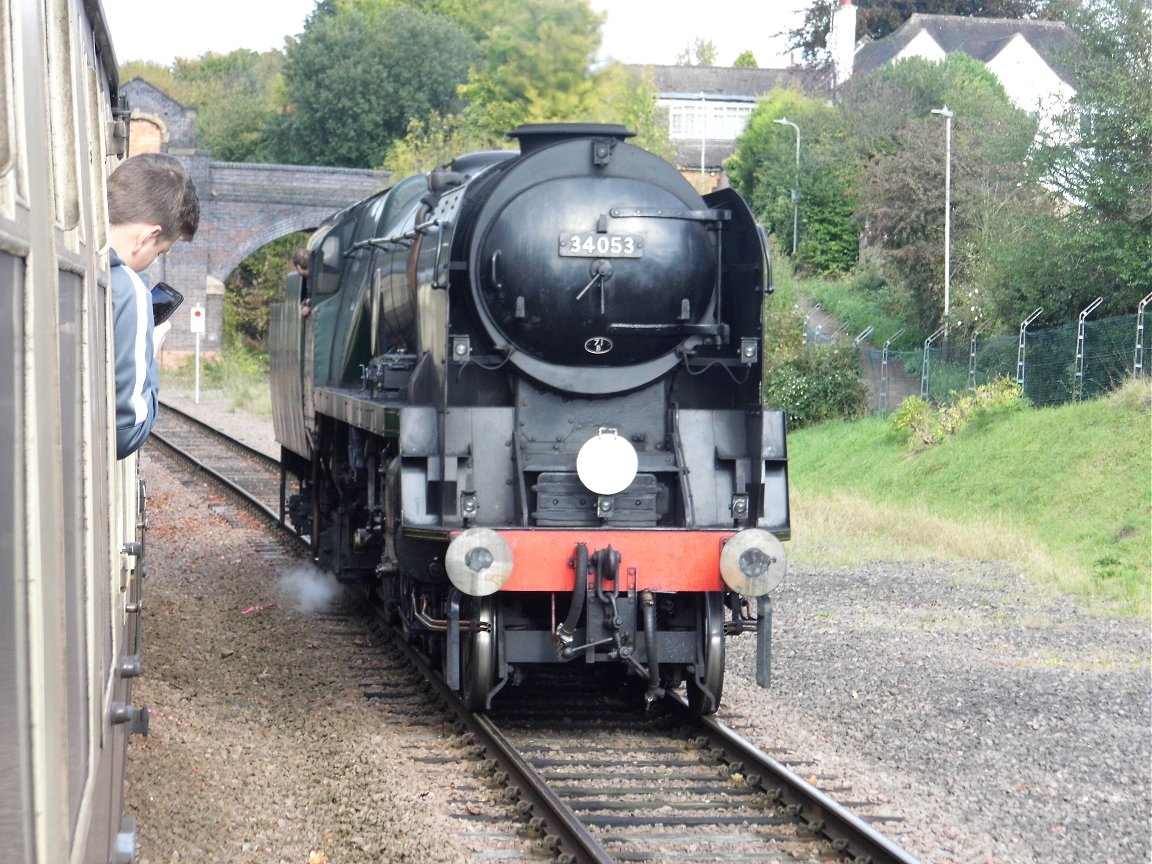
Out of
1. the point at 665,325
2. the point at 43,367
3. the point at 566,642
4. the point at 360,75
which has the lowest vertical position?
the point at 566,642

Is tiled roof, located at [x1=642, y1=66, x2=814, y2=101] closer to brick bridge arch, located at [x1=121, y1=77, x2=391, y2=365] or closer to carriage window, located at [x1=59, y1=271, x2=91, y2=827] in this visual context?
brick bridge arch, located at [x1=121, y1=77, x2=391, y2=365]

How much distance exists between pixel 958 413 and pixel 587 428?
16.0m

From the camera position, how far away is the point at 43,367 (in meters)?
1.79

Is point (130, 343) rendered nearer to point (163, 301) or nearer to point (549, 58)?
point (163, 301)

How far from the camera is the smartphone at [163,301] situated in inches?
194

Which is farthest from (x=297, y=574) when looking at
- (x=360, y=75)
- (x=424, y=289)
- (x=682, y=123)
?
(x=682, y=123)

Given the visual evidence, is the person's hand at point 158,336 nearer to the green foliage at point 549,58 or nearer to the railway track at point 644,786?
the railway track at point 644,786

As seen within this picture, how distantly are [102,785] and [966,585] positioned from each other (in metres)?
10.6

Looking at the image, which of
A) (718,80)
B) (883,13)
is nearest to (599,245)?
(883,13)

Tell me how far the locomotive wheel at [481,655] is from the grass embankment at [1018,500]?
6.32 metres

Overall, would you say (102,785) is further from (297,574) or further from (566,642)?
(297,574)

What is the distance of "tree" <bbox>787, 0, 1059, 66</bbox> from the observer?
67.1 m

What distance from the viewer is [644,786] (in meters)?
6.62

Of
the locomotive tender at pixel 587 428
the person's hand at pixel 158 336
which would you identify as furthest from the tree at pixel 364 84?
the person's hand at pixel 158 336
